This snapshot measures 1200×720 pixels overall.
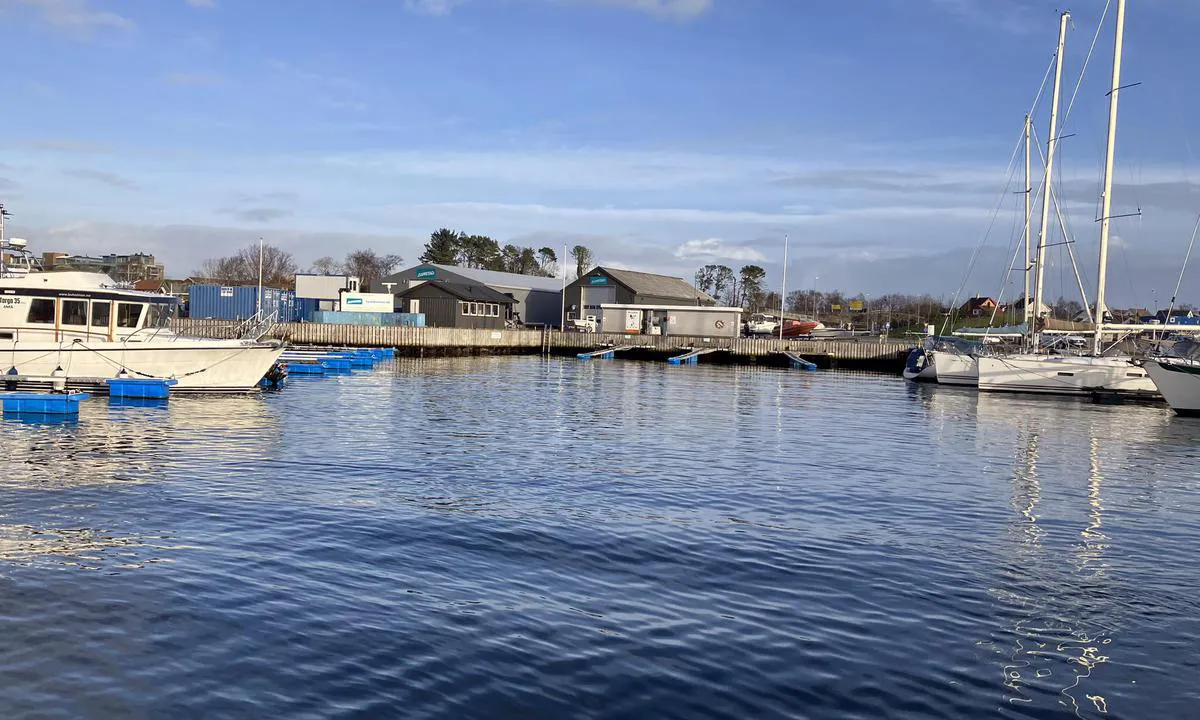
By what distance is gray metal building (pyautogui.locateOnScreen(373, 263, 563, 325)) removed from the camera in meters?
99.7

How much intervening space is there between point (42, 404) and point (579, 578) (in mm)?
21961

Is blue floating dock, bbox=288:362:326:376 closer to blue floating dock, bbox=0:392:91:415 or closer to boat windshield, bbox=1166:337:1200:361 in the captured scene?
blue floating dock, bbox=0:392:91:415

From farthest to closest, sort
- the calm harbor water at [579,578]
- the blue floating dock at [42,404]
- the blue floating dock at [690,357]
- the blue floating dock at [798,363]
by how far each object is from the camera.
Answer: the blue floating dock at [690,357] < the blue floating dock at [798,363] < the blue floating dock at [42,404] < the calm harbor water at [579,578]

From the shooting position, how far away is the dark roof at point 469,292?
83.7 metres

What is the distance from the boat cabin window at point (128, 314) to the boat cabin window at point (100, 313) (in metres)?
0.29

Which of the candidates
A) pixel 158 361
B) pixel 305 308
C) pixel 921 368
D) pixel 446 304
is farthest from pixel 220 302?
pixel 921 368

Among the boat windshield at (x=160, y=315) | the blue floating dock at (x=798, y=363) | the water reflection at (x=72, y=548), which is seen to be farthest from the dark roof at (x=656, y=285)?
the water reflection at (x=72, y=548)

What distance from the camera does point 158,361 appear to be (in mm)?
34406

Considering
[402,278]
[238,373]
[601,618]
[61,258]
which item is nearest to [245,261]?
[402,278]

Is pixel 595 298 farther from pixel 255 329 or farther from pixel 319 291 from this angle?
pixel 255 329

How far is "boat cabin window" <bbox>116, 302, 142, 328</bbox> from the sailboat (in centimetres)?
4038

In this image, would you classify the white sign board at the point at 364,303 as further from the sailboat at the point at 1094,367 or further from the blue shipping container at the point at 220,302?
the sailboat at the point at 1094,367

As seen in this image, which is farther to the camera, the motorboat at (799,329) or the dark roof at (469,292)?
the motorboat at (799,329)

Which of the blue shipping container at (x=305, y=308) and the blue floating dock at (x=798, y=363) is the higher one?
the blue shipping container at (x=305, y=308)
